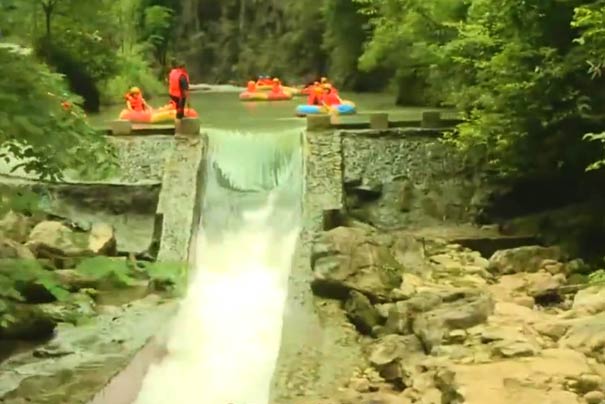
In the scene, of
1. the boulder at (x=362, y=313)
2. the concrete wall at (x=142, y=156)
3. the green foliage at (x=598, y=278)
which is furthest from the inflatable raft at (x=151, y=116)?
the green foliage at (x=598, y=278)

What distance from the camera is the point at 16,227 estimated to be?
39.7ft

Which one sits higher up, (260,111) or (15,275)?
(260,111)

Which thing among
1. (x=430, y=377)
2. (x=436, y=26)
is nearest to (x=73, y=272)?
(x=430, y=377)

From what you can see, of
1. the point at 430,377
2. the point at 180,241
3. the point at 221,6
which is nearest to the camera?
the point at 430,377

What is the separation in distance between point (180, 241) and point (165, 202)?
985 mm

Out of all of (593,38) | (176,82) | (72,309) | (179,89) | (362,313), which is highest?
(593,38)

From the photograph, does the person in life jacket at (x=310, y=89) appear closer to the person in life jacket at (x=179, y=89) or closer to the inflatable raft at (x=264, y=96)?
the inflatable raft at (x=264, y=96)

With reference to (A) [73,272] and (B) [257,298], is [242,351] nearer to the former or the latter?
(B) [257,298]

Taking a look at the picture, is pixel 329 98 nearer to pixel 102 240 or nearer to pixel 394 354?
pixel 102 240

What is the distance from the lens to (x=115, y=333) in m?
9.72

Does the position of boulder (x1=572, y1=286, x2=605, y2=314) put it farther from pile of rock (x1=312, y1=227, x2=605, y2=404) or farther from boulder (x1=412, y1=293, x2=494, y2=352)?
boulder (x1=412, y1=293, x2=494, y2=352)

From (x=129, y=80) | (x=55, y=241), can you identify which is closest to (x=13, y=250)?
(x=55, y=241)

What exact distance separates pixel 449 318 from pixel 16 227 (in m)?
6.30

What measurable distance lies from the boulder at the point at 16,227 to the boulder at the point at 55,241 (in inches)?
4.0
